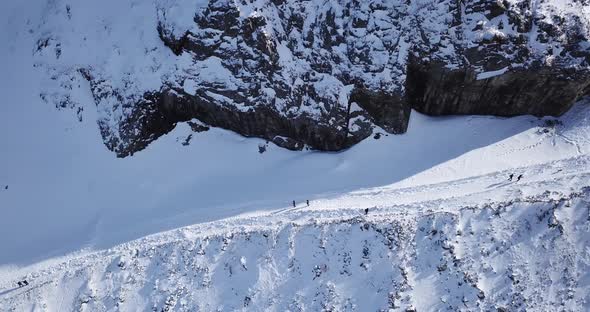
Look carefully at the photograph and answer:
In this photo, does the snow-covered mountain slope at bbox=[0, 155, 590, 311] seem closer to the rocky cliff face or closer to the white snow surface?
the white snow surface

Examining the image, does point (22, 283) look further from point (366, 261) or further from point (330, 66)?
point (330, 66)

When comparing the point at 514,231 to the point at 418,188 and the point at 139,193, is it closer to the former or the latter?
the point at 418,188

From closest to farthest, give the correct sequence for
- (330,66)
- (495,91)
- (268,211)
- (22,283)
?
(22,283) → (268,211) → (495,91) → (330,66)

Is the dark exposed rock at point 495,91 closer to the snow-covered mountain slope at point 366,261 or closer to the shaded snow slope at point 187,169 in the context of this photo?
the shaded snow slope at point 187,169

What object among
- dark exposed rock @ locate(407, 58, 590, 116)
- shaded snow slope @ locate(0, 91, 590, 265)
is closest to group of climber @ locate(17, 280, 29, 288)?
shaded snow slope @ locate(0, 91, 590, 265)

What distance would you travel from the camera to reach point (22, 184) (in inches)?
1296

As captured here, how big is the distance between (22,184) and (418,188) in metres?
27.9

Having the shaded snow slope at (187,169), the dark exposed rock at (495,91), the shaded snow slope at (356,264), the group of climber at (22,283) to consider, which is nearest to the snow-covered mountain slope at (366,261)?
the shaded snow slope at (356,264)

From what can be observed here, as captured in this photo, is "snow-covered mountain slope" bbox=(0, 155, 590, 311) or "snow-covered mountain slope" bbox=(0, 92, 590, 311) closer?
"snow-covered mountain slope" bbox=(0, 155, 590, 311)

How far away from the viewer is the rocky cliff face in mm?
31703

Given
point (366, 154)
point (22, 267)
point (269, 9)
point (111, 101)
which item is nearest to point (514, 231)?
point (366, 154)

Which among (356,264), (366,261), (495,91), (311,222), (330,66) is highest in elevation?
(330,66)

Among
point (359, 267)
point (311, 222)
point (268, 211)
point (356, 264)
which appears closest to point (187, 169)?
point (268, 211)

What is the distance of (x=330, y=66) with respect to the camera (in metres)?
33.1
